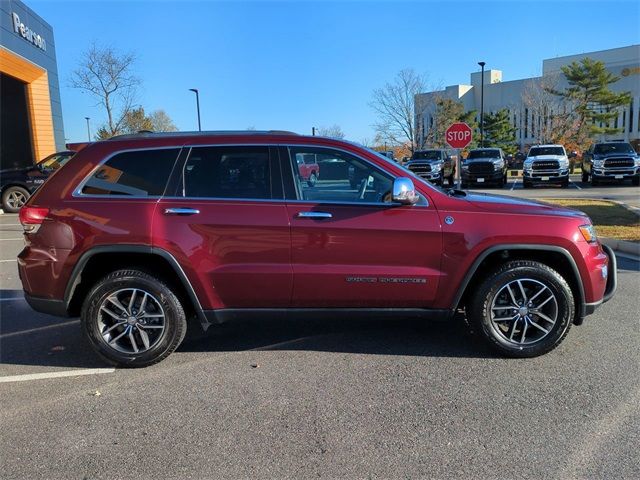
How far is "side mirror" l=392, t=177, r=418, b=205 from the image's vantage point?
3.82 m

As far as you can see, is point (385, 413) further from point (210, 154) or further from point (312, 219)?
point (210, 154)

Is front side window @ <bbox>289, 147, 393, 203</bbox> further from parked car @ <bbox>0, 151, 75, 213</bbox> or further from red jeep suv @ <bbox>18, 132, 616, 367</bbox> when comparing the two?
parked car @ <bbox>0, 151, 75, 213</bbox>

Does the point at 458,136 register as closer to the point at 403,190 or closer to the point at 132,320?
the point at 403,190

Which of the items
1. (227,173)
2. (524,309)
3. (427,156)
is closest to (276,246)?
(227,173)

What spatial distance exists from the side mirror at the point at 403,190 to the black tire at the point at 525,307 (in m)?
0.95

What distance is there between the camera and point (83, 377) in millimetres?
4031

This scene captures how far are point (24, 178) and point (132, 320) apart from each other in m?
14.6

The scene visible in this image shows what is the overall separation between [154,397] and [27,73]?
2418cm

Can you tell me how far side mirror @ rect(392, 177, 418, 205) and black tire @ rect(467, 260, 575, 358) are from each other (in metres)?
0.95

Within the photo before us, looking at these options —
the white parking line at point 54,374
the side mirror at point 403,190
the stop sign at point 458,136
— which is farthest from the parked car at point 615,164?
the white parking line at point 54,374

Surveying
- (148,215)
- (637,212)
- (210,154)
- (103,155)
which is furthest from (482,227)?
(637,212)

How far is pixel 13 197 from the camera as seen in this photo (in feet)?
54.4

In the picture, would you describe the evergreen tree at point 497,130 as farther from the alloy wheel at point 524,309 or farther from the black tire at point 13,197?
the alloy wheel at point 524,309

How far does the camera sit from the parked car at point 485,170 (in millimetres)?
25078
